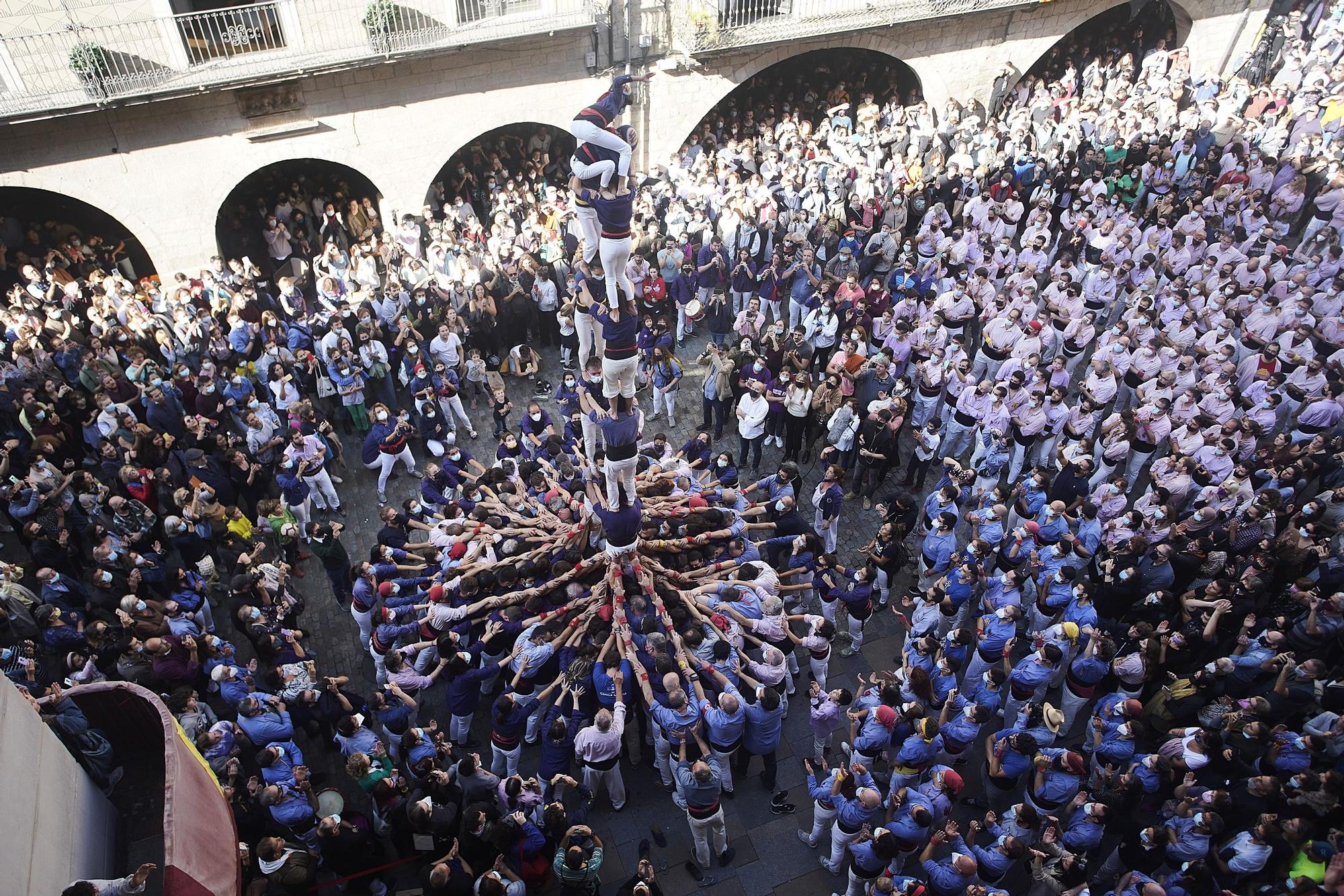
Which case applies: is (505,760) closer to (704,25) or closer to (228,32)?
(228,32)

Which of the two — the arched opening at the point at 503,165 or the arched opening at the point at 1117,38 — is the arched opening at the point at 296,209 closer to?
the arched opening at the point at 503,165

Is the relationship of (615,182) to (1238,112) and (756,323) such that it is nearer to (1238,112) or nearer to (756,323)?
(756,323)

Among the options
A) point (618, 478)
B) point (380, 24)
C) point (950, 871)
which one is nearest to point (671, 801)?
point (950, 871)

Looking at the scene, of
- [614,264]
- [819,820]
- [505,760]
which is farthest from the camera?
[505,760]

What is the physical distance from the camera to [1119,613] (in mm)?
10375

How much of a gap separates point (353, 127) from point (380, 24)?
2294 mm

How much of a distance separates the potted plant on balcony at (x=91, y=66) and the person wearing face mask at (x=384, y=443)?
8097 millimetres

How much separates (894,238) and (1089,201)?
464cm

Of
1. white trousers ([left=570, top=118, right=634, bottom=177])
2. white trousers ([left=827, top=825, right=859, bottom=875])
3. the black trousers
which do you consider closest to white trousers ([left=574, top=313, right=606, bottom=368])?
white trousers ([left=570, top=118, right=634, bottom=177])

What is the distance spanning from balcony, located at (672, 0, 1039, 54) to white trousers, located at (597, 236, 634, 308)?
1208cm

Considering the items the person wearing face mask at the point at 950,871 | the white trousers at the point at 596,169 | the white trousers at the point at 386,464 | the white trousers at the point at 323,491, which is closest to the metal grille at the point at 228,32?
the white trousers at the point at 386,464

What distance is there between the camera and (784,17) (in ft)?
63.9

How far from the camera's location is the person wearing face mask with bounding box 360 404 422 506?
12.7 metres

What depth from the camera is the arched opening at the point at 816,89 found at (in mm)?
21812
